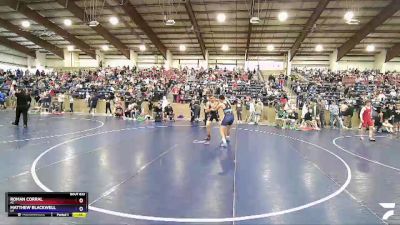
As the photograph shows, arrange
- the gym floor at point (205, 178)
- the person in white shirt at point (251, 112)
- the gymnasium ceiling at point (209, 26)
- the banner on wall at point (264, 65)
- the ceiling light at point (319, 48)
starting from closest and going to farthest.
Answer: the gym floor at point (205, 178)
the person in white shirt at point (251, 112)
the gymnasium ceiling at point (209, 26)
the ceiling light at point (319, 48)
the banner on wall at point (264, 65)

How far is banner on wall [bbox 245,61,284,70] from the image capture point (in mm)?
36438

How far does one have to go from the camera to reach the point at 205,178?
6.55m

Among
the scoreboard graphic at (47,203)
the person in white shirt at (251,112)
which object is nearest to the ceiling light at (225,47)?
the person in white shirt at (251,112)

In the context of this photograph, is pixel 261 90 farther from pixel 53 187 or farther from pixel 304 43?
pixel 53 187

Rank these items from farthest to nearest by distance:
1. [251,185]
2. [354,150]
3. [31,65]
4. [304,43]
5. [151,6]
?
[31,65]
[304,43]
[151,6]
[354,150]
[251,185]

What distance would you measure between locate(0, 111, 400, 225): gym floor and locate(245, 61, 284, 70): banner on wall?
25.9m

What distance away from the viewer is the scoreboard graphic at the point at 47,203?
337 centimetres

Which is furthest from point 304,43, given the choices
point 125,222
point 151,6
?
point 125,222

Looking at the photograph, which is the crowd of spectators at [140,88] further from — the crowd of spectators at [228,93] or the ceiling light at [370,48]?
the ceiling light at [370,48]

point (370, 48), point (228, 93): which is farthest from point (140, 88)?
point (370, 48)

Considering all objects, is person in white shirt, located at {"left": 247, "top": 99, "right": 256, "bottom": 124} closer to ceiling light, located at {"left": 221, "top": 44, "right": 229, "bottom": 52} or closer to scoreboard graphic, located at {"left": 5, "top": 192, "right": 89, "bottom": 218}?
ceiling light, located at {"left": 221, "top": 44, "right": 229, "bottom": 52}

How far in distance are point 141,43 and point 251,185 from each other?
1196 inches

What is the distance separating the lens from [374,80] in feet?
86.6

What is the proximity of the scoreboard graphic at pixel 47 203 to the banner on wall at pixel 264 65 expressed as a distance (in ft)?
113
